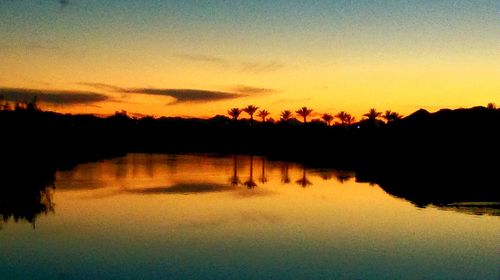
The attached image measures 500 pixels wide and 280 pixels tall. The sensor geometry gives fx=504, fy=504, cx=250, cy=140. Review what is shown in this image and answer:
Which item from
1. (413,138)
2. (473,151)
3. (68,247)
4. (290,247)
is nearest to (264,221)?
(290,247)

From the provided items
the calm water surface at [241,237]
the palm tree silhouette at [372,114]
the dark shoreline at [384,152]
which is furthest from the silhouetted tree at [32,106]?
the palm tree silhouette at [372,114]

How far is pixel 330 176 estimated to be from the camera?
129ft

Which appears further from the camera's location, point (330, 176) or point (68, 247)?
point (330, 176)

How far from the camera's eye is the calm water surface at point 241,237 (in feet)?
43.1

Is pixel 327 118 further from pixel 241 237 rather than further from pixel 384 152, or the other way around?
pixel 241 237

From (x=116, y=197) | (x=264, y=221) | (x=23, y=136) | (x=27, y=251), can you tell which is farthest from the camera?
(x=23, y=136)

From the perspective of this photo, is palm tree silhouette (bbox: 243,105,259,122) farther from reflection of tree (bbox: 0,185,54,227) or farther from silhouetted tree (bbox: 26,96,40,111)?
reflection of tree (bbox: 0,185,54,227)

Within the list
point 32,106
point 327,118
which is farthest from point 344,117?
point 32,106

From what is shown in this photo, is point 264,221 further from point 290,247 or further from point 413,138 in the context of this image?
point 413,138

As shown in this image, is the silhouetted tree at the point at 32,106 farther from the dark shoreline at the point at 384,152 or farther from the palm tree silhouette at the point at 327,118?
the palm tree silhouette at the point at 327,118

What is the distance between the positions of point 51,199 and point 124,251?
10.5 m

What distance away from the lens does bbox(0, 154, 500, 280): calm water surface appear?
1313 centimetres

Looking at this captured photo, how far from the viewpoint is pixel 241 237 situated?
17.0m

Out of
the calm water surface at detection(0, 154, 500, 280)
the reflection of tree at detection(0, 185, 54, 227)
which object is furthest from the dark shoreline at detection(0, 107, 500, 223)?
the calm water surface at detection(0, 154, 500, 280)
